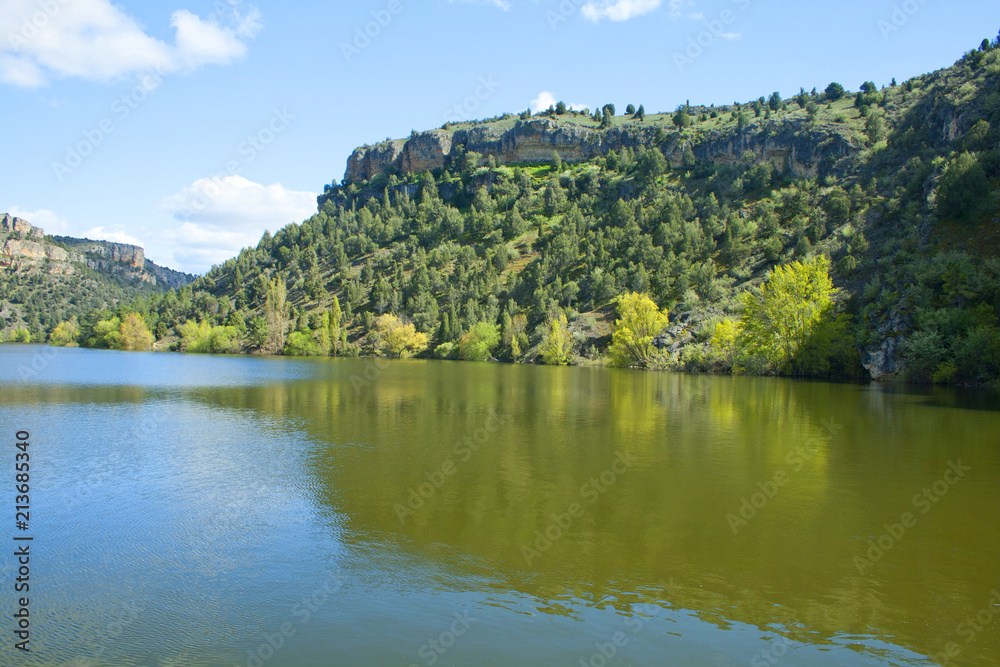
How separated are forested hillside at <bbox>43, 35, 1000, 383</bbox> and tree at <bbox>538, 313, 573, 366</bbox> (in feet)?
1.21

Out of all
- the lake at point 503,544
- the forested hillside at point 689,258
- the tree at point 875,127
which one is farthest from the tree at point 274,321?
the tree at point 875,127

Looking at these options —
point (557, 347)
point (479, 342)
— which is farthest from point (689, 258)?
point (479, 342)

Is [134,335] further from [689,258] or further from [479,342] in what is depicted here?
[689,258]

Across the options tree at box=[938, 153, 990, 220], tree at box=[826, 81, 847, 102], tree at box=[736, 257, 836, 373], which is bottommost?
tree at box=[736, 257, 836, 373]

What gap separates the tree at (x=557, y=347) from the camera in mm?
100750

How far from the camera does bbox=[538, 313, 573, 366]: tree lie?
10075cm

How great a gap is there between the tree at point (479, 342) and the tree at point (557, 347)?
41.8ft

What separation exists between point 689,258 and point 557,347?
30.5 meters

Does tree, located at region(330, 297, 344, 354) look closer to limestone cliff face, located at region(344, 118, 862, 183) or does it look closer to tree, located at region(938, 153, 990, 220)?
limestone cliff face, located at region(344, 118, 862, 183)

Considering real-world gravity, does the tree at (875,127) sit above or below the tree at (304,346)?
above

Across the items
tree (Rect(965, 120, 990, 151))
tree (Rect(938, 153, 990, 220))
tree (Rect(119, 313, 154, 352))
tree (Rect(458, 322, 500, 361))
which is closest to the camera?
tree (Rect(938, 153, 990, 220))

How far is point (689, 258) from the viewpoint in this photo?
10988 centimetres

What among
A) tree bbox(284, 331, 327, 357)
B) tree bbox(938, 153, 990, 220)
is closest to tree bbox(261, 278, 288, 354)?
tree bbox(284, 331, 327, 357)

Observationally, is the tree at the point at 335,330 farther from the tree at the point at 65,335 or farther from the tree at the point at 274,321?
the tree at the point at 65,335
